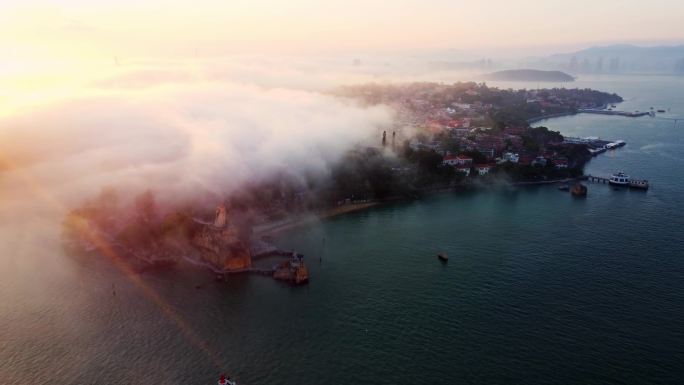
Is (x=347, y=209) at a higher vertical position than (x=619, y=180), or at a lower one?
lower

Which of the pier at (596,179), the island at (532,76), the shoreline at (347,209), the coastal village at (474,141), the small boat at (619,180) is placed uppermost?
the island at (532,76)

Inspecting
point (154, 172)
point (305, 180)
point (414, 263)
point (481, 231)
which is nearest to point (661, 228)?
point (481, 231)

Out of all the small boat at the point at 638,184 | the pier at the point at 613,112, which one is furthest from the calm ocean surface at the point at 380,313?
the pier at the point at 613,112

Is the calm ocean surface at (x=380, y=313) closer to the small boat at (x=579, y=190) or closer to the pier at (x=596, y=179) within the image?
the small boat at (x=579, y=190)

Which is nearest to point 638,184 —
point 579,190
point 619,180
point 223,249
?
point 619,180

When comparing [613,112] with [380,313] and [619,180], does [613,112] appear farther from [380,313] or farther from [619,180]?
[380,313]

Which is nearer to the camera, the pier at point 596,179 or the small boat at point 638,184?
the small boat at point 638,184

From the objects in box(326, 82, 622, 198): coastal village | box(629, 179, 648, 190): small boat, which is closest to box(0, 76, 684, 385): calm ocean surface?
box(629, 179, 648, 190): small boat
